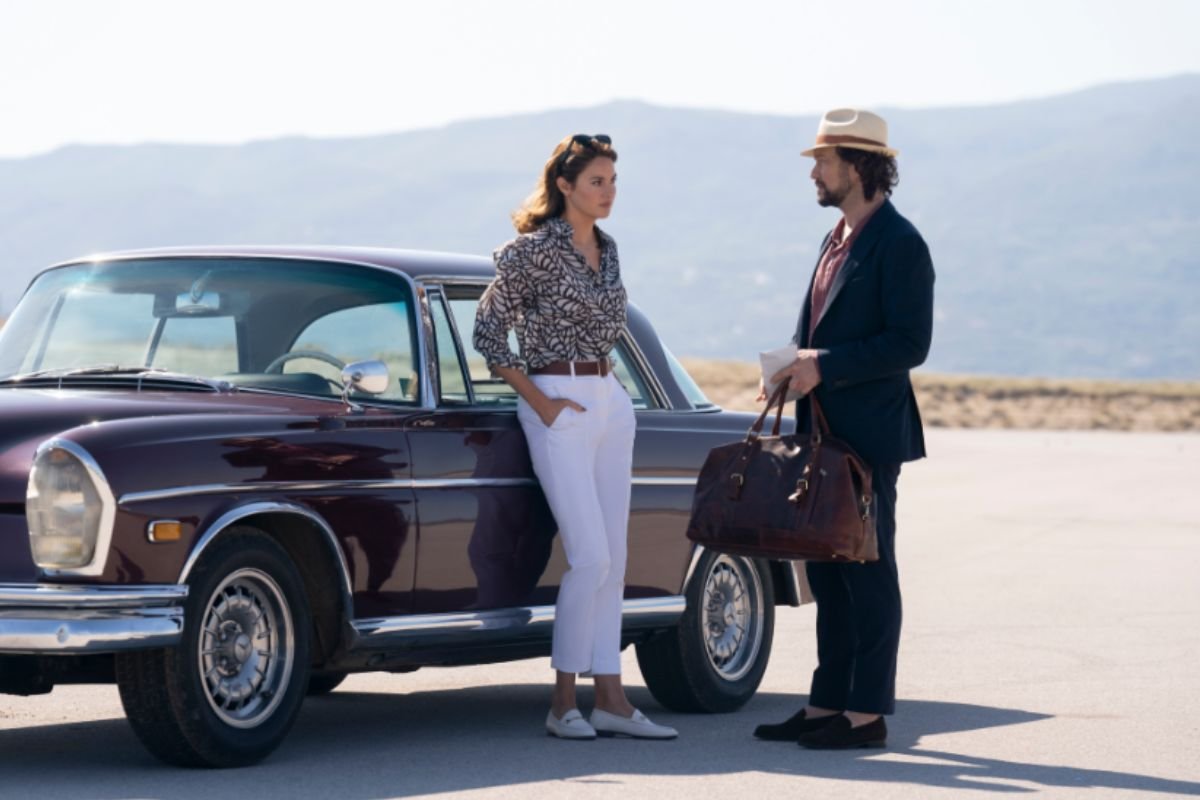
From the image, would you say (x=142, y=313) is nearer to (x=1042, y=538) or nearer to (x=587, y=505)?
(x=587, y=505)

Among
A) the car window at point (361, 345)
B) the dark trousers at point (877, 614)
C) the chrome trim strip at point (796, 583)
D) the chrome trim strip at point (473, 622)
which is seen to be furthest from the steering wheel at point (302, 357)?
the chrome trim strip at point (796, 583)

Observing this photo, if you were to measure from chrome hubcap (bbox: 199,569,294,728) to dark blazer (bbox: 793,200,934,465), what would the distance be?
2042 mm

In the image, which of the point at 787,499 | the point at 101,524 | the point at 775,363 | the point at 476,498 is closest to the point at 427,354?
the point at 476,498

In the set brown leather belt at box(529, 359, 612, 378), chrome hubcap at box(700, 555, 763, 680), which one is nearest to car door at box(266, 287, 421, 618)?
brown leather belt at box(529, 359, 612, 378)

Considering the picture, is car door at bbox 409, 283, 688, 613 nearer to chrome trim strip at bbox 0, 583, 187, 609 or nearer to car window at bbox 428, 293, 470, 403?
car window at bbox 428, 293, 470, 403

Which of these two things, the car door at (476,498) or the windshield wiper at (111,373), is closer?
the windshield wiper at (111,373)

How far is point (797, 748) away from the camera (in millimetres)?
7875

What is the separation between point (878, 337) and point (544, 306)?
1.17m

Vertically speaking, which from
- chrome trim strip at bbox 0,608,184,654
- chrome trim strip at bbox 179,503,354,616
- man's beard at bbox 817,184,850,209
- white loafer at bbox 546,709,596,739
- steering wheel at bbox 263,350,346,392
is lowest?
white loafer at bbox 546,709,596,739

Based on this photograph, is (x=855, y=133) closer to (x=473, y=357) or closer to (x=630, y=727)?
(x=473, y=357)

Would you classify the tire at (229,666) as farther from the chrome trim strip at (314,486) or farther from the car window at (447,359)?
the car window at (447,359)

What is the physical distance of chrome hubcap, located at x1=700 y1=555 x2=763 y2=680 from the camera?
9.15 m

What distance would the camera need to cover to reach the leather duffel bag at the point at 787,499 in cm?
748

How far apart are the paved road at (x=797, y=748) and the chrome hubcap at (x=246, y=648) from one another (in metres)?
0.22
